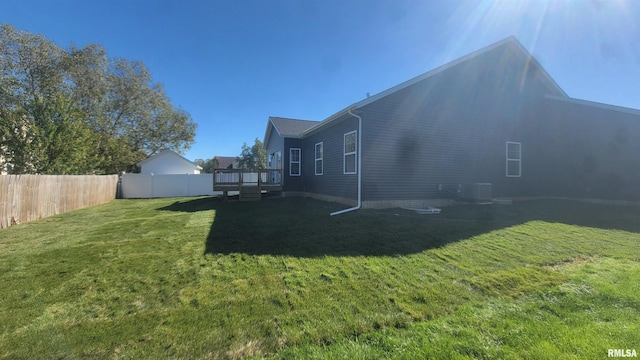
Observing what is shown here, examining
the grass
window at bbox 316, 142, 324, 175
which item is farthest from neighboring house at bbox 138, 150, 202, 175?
the grass

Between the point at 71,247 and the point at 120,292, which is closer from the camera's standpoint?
the point at 120,292

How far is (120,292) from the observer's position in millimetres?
2994

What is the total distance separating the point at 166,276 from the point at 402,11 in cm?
964

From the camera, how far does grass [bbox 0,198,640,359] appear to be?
208cm

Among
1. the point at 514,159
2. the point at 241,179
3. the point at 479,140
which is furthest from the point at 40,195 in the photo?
the point at 514,159

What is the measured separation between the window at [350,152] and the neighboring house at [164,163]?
23623mm

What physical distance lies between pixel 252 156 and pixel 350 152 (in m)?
37.6

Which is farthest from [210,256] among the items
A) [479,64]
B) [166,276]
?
[479,64]

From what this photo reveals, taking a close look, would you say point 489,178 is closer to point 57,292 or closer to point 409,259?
point 409,259

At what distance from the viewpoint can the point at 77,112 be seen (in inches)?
505

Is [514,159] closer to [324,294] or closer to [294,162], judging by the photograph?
[294,162]

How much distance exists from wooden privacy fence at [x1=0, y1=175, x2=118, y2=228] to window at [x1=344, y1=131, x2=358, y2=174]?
9510mm

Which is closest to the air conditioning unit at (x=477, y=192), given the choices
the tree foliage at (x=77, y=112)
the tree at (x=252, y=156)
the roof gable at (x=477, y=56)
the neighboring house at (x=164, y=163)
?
the roof gable at (x=477, y=56)

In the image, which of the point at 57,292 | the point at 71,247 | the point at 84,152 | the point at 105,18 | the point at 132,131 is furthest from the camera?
the point at 132,131
